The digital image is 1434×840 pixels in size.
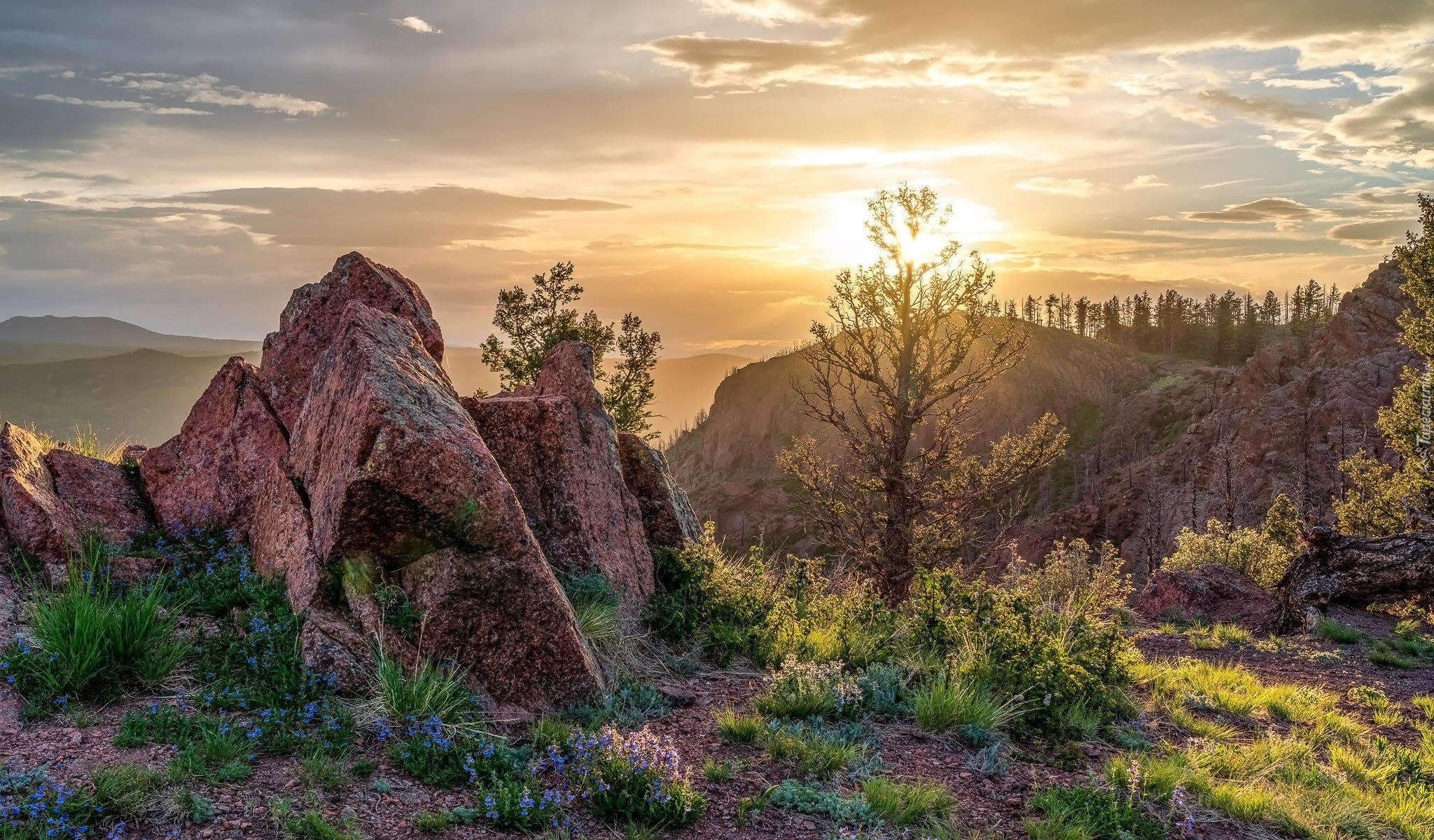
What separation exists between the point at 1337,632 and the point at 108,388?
211876mm

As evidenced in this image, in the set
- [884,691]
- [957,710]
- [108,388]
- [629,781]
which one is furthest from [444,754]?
[108,388]

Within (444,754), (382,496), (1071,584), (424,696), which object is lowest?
A: (1071,584)

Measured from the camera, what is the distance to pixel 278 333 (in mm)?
9117

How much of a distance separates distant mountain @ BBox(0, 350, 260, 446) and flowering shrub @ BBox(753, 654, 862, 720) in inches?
5227

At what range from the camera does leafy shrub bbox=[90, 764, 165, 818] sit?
407cm

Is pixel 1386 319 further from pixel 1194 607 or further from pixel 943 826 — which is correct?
pixel 943 826

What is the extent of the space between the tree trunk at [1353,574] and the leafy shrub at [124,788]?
17459mm

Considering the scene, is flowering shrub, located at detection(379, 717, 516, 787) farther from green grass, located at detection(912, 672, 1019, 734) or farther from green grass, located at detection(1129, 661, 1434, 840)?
green grass, located at detection(1129, 661, 1434, 840)

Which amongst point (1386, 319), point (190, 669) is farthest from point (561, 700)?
point (1386, 319)

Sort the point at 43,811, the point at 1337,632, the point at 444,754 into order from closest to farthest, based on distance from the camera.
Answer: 1. the point at 43,811
2. the point at 444,754
3. the point at 1337,632

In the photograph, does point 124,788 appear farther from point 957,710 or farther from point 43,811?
point 957,710

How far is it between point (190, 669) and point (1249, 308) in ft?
473

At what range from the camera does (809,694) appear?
266 inches

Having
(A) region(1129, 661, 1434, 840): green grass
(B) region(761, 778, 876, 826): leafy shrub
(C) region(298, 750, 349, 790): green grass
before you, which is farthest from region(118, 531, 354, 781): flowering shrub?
(A) region(1129, 661, 1434, 840): green grass
